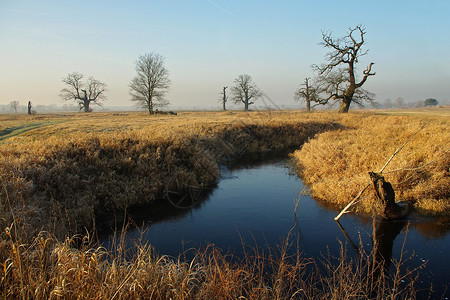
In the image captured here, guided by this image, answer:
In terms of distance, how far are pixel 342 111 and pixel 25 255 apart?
4056 cm

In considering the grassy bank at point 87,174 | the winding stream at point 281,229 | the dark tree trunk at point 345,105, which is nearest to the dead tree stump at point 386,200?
the winding stream at point 281,229

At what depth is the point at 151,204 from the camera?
1148 cm

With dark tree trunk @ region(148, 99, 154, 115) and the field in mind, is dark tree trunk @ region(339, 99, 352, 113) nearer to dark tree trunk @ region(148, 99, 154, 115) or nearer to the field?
the field

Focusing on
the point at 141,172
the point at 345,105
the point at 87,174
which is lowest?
the point at 141,172

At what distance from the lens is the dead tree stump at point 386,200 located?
9140 mm

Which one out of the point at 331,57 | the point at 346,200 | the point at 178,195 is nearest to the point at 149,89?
the point at 331,57

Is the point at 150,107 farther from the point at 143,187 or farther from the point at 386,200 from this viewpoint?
the point at 386,200

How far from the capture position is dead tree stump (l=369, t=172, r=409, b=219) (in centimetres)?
914

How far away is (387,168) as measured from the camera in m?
11.4

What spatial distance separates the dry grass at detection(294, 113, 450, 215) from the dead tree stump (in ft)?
1.98

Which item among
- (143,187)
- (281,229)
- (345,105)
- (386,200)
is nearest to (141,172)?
(143,187)

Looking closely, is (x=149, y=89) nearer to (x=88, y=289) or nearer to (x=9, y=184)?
(x=9, y=184)

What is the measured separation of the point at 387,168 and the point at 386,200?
267 cm

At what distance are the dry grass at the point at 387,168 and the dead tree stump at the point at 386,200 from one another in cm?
60
